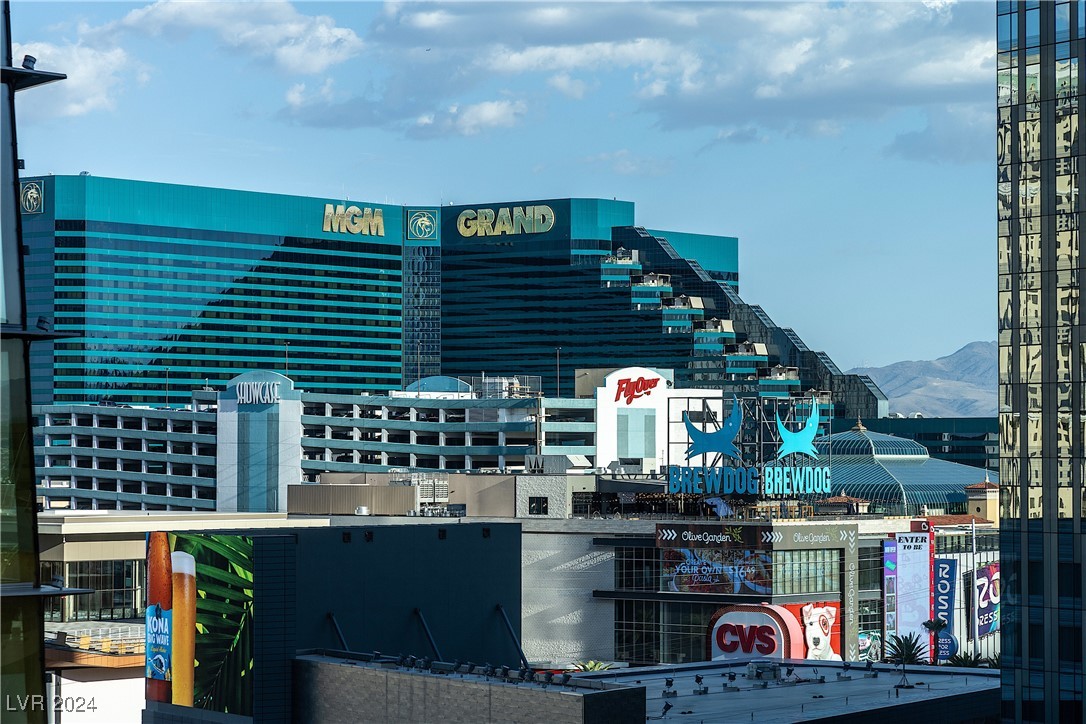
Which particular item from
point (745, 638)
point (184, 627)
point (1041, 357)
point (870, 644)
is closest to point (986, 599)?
point (870, 644)

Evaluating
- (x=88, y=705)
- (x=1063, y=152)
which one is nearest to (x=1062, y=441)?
(x=1063, y=152)

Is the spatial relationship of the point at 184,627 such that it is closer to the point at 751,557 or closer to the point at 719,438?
the point at 751,557

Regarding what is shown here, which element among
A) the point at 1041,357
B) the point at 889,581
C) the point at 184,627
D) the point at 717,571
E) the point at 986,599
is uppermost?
the point at 1041,357

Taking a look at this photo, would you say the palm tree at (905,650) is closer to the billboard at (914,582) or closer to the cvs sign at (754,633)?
the billboard at (914,582)

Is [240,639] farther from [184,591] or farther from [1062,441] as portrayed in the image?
[1062,441]

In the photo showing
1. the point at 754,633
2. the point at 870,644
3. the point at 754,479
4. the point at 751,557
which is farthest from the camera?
the point at 870,644

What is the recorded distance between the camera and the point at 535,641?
507 feet

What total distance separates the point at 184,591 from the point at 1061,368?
45049 mm

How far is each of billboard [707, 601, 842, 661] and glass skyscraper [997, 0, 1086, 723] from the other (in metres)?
64.0

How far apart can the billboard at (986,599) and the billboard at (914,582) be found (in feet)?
21.0

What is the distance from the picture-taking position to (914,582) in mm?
152875

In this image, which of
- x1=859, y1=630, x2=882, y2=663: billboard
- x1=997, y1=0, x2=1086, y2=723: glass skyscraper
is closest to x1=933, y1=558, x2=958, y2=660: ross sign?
x1=859, y1=630, x2=882, y2=663: billboard

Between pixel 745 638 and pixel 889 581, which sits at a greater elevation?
pixel 889 581

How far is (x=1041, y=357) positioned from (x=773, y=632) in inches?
2638
